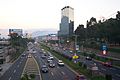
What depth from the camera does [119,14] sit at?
90500 millimetres

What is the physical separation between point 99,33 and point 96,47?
21.8 ft

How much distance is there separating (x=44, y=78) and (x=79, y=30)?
10721 centimetres

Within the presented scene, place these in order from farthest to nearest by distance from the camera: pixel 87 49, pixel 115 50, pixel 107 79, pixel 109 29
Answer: pixel 87 49 < pixel 109 29 < pixel 115 50 < pixel 107 79

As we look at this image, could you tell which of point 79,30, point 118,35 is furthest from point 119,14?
point 79,30

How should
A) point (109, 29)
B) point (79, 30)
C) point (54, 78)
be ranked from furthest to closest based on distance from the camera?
point (79, 30) < point (109, 29) < point (54, 78)

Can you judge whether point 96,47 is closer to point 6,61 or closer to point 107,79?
point 6,61

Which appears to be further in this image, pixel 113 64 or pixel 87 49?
pixel 87 49

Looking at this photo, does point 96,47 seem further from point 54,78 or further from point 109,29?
point 54,78

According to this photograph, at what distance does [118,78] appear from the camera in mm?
44312

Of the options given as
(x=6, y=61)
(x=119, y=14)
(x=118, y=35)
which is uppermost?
(x=119, y=14)

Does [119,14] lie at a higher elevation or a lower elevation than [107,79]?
higher

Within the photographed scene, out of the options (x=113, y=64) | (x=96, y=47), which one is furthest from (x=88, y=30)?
(x=113, y=64)

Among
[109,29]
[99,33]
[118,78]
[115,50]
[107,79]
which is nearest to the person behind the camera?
[107,79]

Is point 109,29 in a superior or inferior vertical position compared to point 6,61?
superior
